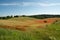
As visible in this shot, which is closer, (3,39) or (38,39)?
(3,39)

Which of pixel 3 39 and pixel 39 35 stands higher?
pixel 3 39

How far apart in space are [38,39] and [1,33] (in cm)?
213

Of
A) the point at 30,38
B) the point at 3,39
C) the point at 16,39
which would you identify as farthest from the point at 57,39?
the point at 3,39

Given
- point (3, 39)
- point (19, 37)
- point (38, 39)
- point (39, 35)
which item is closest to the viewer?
point (3, 39)

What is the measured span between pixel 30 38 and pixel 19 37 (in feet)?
2.29

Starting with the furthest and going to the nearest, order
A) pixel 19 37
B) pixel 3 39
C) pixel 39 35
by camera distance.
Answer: pixel 39 35, pixel 19 37, pixel 3 39

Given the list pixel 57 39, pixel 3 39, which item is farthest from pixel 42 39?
pixel 3 39

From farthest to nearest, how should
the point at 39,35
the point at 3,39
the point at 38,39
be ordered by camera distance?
the point at 39,35 → the point at 38,39 → the point at 3,39

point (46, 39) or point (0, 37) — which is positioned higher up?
point (0, 37)

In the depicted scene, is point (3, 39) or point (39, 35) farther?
point (39, 35)

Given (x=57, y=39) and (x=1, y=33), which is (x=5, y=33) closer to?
(x=1, y=33)

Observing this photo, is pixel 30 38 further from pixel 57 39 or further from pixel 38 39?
pixel 57 39

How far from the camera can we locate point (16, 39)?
1005 cm

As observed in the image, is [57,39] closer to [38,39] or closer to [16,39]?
[38,39]
